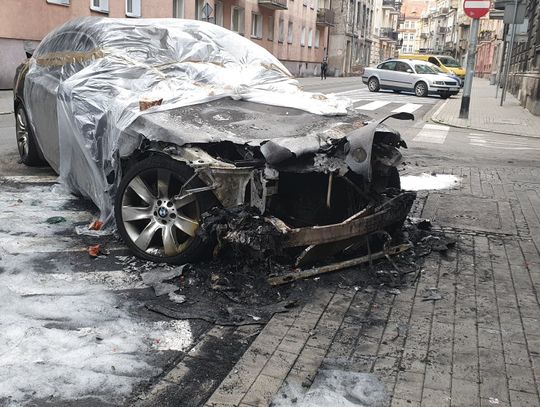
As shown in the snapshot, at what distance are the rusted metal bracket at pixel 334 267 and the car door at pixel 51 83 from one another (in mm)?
3115

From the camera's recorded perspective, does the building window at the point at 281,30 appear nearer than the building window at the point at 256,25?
No

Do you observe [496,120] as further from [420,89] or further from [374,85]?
[374,85]

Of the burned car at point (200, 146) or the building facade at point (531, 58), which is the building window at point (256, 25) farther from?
the burned car at point (200, 146)

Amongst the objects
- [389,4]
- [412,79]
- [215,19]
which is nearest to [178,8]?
[215,19]

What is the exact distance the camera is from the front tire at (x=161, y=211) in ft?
12.9

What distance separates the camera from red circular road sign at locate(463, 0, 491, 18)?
578 inches

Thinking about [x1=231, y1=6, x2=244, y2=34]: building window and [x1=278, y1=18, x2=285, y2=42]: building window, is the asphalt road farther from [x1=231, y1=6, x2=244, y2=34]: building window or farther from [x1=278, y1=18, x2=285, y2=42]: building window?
[x1=278, y1=18, x2=285, y2=42]: building window

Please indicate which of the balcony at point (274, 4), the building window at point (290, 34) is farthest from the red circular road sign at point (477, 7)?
the building window at point (290, 34)

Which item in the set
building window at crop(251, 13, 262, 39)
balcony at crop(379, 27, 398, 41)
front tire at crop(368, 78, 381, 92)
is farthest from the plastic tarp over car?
balcony at crop(379, 27, 398, 41)

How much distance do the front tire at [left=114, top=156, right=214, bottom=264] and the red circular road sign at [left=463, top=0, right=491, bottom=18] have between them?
43.3 ft

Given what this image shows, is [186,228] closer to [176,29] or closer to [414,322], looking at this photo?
[414,322]

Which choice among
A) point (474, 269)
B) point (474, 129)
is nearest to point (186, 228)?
point (474, 269)

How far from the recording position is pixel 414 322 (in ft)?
11.4

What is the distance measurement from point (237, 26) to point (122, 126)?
112 ft
